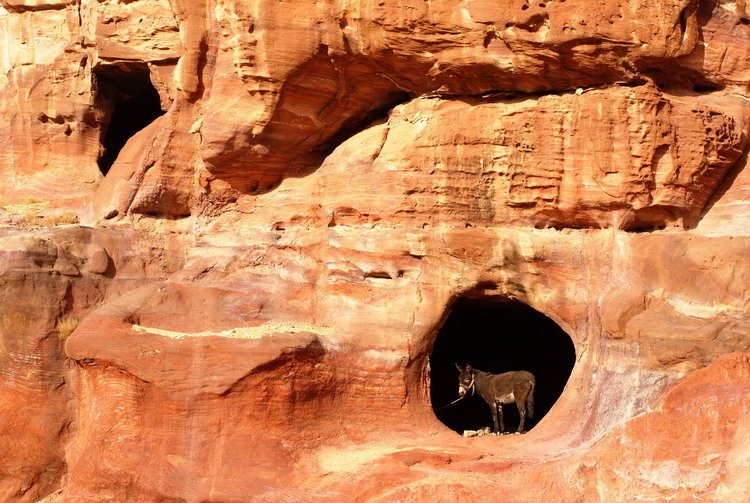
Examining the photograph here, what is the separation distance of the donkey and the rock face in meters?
0.89

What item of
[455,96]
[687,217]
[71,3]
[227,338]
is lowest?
[227,338]

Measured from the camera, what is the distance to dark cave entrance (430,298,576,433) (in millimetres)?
14148

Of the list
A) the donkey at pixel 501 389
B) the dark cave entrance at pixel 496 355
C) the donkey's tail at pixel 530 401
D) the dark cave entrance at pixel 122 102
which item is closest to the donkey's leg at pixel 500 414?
the donkey at pixel 501 389

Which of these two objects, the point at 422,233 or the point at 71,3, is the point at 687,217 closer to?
the point at 422,233

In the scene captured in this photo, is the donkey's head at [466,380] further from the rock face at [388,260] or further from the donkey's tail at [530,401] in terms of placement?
the rock face at [388,260]

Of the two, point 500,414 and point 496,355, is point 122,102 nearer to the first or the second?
point 496,355

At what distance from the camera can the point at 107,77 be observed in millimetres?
15266

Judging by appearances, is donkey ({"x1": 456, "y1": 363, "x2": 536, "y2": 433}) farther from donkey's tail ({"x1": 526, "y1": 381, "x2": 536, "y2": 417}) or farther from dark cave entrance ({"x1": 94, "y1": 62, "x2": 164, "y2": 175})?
dark cave entrance ({"x1": 94, "y1": 62, "x2": 164, "y2": 175})

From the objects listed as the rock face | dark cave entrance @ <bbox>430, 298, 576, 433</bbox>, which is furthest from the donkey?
dark cave entrance @ <bbox>430, 298, 576, 433</bbox>

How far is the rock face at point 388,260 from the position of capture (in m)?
9.95

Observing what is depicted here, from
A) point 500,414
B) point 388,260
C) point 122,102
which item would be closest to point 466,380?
point 500,414

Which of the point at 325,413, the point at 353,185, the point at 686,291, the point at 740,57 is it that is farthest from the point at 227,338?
A: the point at 740,57

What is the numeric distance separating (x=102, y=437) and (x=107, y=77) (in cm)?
679

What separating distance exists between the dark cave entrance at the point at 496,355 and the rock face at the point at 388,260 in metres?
2.69
